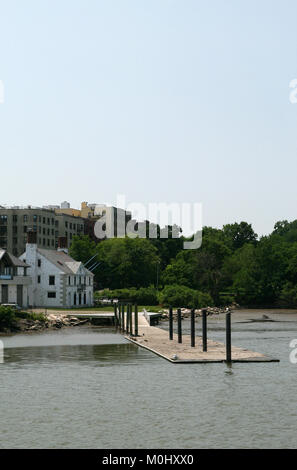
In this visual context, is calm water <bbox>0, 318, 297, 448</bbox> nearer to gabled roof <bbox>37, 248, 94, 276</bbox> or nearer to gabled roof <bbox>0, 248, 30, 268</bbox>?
gabled roof <bbox>0, 248, 30, 268</bbox>

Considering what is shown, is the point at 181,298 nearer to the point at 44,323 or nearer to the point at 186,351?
the point at 44,323

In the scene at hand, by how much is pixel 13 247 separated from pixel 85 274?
2907 inches

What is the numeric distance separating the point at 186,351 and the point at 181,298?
80.2 metres

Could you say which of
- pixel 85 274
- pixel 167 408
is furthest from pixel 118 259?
pixel 167 408

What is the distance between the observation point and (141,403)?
26938mm

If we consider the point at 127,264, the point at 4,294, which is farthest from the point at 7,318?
the point at 127,264

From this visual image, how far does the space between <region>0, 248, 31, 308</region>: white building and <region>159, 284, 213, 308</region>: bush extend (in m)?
32.1

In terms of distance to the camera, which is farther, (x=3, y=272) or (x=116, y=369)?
(x=3, y=272)

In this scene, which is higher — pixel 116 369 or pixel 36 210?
pixel 36 210

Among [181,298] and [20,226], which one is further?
[20,226]

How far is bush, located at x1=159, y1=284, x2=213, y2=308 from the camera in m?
122

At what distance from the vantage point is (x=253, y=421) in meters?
23.5
